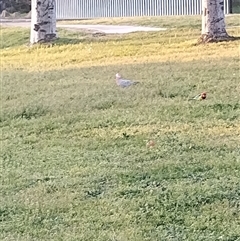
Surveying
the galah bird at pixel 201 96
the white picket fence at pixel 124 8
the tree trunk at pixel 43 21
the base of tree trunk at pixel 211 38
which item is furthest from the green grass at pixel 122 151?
the white picket fence at pixel 124 8

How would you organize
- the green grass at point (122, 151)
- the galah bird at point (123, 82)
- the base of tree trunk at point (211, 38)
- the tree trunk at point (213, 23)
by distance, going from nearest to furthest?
the green grass at point (122, 151) → the galah bird at point (123, 82) → the tree trunk at point (213, 23) → the base of tree trunk at point (211, 38)

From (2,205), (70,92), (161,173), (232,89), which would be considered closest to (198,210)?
(161,173)

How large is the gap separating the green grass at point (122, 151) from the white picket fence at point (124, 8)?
49.4ft

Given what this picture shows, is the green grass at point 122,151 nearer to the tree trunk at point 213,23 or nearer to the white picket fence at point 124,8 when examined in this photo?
the tree trunk at point 213,23

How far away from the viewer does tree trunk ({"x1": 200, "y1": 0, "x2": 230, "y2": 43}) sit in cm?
1394

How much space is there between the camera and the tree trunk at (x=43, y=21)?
15.8 meters

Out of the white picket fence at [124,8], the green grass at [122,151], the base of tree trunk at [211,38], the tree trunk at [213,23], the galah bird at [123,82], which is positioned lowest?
the green grass at [122,151]

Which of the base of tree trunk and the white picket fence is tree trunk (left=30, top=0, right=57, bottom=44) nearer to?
the base of tree trunk

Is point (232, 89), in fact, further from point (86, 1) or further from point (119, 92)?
point (86, 1)

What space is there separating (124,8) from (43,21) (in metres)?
13.7

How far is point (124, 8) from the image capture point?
1164 inches

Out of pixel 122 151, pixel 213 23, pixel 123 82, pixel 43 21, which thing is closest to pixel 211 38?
pixel 213 23

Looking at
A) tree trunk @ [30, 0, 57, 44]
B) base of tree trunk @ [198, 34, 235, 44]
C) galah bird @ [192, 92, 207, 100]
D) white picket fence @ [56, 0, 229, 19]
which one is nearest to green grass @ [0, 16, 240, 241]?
galah bird @ [192, 92, 207, 100]

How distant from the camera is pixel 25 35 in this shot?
1962 cm
